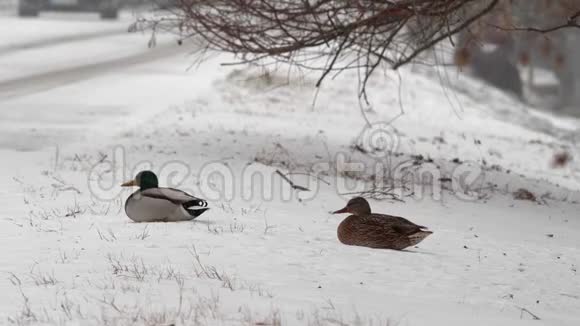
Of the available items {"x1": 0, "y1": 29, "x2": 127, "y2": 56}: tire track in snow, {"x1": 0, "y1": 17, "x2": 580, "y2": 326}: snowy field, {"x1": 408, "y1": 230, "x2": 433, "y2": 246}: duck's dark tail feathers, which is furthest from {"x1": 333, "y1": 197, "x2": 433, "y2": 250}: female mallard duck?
{"x1": 0, "y1": 29, "x2": 127, "y2": 56}: tire track in snow

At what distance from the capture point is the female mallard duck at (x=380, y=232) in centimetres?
821

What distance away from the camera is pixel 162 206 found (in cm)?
877

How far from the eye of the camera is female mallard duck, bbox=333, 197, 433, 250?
26.9 ft

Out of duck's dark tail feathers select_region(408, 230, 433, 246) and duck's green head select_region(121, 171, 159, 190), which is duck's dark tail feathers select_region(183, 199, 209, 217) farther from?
duck's dark tail feathers select_region(408, 230, 433, 246)

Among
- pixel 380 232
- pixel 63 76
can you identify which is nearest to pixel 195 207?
pixel 380 232

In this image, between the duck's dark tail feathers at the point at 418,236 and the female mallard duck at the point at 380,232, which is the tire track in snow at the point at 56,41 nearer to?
the female mallard duck at the point at 380,232

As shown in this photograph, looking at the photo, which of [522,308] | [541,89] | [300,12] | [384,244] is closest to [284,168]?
[300,12]

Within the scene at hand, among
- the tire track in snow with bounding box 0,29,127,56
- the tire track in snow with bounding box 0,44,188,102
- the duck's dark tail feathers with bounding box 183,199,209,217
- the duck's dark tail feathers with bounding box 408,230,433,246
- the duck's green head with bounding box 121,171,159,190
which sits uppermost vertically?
the tire track in snow with bounding box 0,29,127,56

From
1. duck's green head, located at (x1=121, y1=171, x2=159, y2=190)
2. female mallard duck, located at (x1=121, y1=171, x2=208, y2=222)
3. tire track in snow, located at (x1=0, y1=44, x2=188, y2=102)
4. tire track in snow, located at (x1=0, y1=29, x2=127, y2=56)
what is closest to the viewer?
female mallard duck, located at (x1=121, y1=171, x2=208, y2=222)

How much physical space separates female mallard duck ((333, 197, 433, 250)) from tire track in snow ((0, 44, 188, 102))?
13366 mm

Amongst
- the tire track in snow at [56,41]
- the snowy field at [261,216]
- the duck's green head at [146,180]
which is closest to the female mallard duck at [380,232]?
the snowy field at [261,216]

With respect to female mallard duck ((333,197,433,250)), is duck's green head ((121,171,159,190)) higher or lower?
higher

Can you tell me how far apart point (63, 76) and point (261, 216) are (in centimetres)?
1638

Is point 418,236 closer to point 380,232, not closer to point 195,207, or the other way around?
point 380,232
